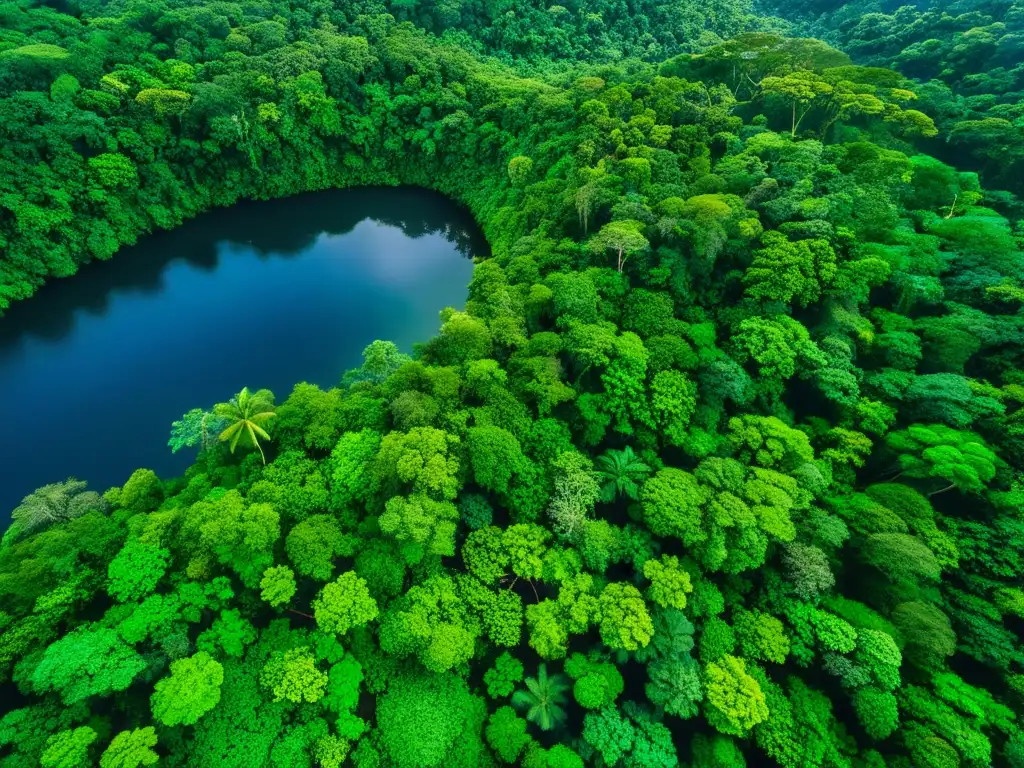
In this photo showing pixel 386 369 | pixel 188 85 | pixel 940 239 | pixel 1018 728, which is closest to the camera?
pixel 1018 728

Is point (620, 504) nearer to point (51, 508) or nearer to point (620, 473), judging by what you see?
point (620, 473)

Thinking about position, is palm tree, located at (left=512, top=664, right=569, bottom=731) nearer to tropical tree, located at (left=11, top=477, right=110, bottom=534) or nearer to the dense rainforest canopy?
the dense rainforest canopy

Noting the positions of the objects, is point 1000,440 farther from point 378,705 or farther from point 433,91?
point 433,91

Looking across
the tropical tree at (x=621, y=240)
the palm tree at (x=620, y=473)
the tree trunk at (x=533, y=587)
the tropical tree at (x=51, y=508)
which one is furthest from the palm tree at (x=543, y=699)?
the tropical tree at (x=621, y=240)

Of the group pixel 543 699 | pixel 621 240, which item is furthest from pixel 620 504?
pixel 621 240

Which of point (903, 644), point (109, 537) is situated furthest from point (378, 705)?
point (903, 644)

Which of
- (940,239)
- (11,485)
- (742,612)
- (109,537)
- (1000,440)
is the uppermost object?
(940,239)

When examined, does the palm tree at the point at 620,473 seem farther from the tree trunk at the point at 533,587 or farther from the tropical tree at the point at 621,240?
the tropical tree at the point at 621,240
